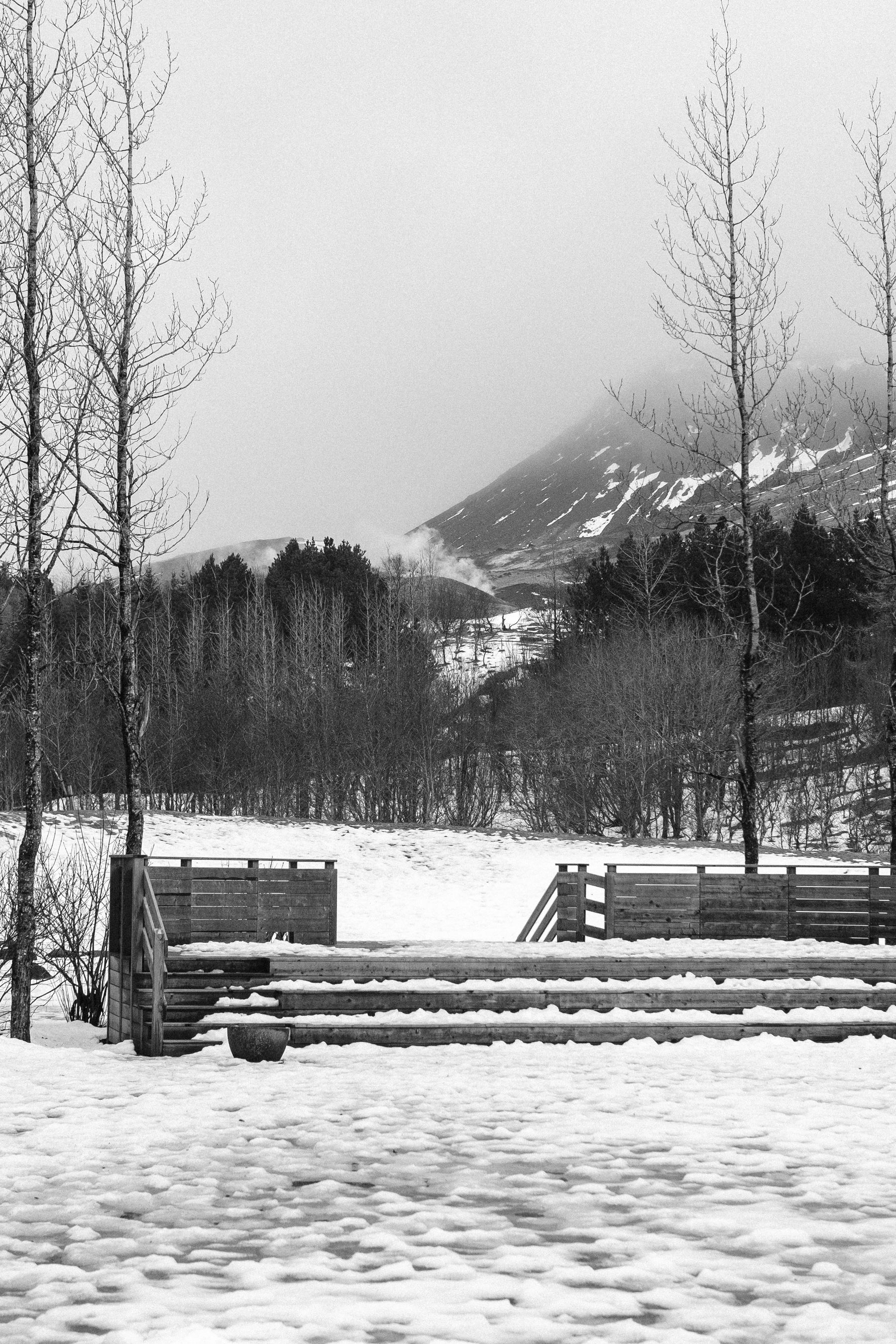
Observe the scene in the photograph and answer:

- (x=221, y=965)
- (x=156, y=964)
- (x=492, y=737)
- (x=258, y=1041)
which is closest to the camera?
(x=258, y=1041)

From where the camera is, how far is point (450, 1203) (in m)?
5.75

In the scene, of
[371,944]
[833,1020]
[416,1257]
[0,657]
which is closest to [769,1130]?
[416,1257]

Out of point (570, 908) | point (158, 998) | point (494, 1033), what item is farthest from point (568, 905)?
point (158, 998)

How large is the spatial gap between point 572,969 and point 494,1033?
6.80ft

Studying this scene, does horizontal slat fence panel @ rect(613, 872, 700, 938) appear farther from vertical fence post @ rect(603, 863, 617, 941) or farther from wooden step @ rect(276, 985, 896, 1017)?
wooden step @ rect(276, 985, 896, 1017)

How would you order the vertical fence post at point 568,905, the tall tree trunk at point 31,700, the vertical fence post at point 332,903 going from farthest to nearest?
the vertical fence post at point 332,903, the vertical fence post at point 568,905, the tall tree trunk at point 31,700

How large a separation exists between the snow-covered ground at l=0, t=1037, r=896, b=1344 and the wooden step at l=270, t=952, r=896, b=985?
9.25ft

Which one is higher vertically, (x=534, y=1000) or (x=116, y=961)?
(x=116, y=961)

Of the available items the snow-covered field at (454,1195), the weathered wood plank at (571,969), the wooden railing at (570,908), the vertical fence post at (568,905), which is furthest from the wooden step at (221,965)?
the vertical fence post at (568,905)

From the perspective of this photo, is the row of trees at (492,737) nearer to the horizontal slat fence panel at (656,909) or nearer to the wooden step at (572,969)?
the horizontal slat fence panel at (656,909)

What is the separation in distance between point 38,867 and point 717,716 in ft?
82.4

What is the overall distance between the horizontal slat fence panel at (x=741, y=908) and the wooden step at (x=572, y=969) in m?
3.74

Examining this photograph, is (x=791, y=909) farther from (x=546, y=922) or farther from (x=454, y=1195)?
(x=454, y=1195)

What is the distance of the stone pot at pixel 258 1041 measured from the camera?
31.8 feet
